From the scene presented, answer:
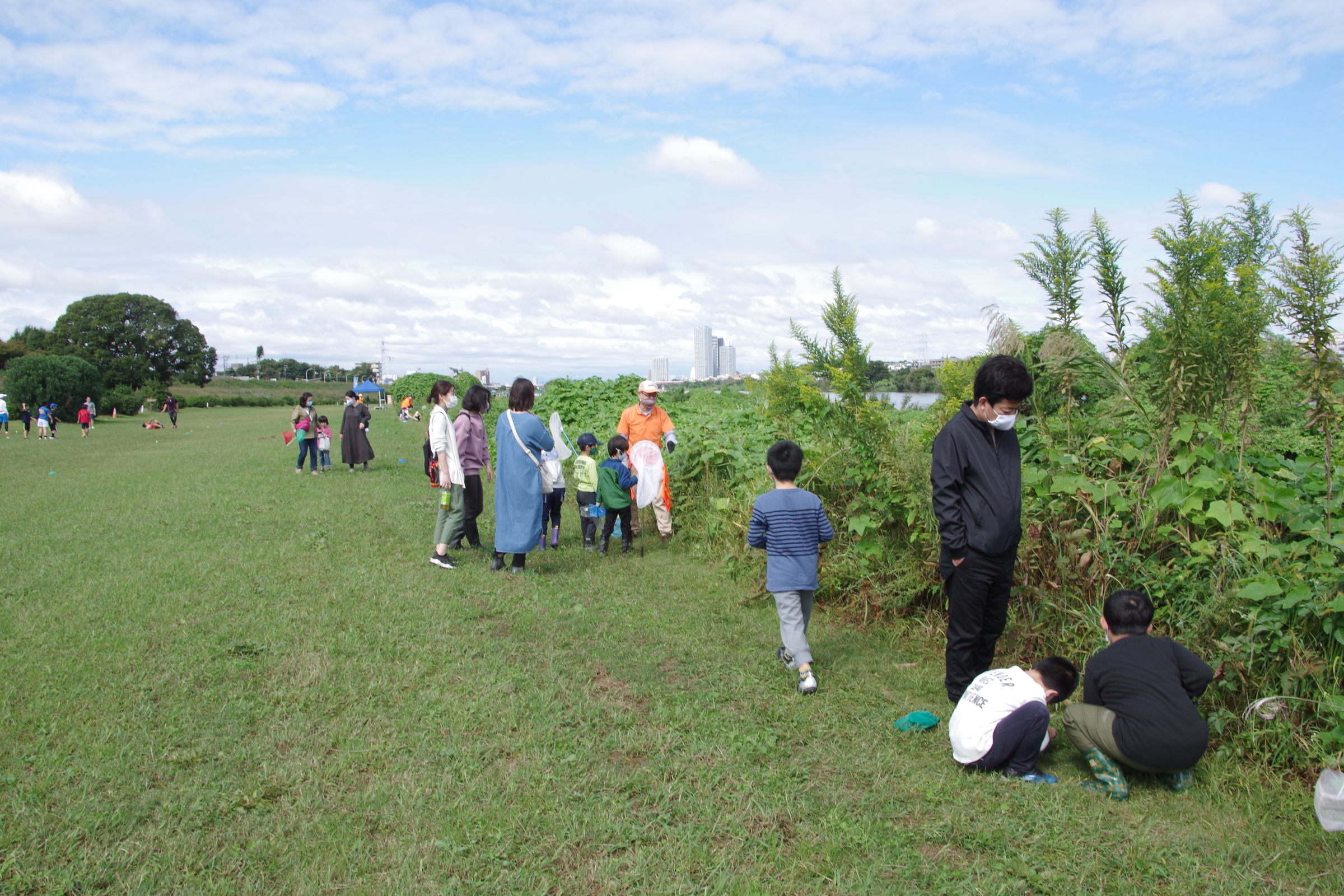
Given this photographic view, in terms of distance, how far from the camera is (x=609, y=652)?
5699 mm

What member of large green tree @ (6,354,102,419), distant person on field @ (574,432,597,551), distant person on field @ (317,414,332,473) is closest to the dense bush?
large green tree @ (6,354,102,419)

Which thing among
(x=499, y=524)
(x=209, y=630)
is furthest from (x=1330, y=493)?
(x=209, y=630)

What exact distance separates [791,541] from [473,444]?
14.7 ft

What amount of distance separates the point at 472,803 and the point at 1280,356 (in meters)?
4.73

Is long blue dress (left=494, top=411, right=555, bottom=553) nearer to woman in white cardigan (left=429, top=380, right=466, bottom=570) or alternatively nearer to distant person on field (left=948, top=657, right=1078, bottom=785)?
woman in white cardigan (left=429, top=380, right=466, bottom=570)

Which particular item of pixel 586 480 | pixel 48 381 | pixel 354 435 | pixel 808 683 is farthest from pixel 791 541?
pixel 48 381

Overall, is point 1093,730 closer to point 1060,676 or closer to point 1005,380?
point 1060,676

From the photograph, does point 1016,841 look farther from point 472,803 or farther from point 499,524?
point 499,524

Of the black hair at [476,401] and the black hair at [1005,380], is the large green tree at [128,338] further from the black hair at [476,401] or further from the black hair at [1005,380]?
the black hair at [1005,380]

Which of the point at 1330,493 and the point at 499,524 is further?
the point at 499,524

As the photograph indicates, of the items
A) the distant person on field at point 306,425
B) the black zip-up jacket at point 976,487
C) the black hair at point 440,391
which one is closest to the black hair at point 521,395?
the black hair at point 440,391

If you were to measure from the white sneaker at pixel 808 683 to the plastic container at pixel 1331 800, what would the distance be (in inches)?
94.0

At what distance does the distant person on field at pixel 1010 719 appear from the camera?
3764mm

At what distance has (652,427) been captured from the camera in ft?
30.3
